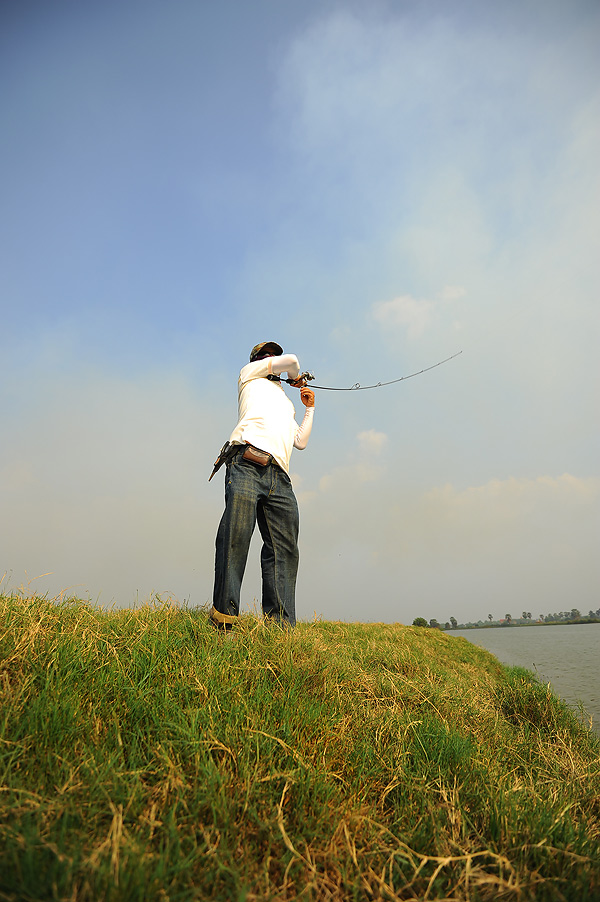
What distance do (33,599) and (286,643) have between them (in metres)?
1.88

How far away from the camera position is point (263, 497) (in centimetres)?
424

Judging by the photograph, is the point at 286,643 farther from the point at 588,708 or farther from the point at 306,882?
the point at 588,708

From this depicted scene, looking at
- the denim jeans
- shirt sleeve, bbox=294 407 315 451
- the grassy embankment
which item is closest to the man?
the denim jeans

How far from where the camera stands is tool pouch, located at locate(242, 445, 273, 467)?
163 inches

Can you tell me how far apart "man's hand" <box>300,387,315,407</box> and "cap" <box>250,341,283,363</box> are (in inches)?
20.2

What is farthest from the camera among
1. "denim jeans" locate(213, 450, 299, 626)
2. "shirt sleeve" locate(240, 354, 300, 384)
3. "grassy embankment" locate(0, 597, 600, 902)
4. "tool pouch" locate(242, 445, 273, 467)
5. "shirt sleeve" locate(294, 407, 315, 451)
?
"shirt sleeve" locate(294, 407, 315, 451)

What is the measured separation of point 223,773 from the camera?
188cm

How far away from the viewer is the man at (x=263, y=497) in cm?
391

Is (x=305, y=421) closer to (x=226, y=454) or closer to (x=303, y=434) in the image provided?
(x=303, y=434)

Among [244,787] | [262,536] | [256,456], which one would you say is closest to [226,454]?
[256,456]

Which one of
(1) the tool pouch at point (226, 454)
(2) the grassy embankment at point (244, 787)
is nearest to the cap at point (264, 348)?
(1) the tool pouch at point (226, 454)

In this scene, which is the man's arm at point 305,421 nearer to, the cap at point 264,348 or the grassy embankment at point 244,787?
the cap at point 264,348

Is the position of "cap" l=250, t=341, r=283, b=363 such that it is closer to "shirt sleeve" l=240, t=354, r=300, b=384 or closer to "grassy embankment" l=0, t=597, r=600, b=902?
"shirt sleeve" l=240, t=354, r=300, b=384

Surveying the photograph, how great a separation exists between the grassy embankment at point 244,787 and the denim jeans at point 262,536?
2.52 ft
